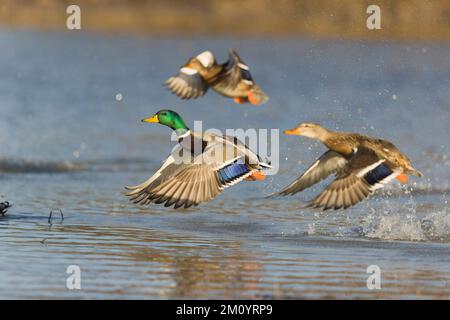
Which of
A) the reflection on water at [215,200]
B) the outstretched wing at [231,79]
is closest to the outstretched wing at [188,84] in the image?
the outstretched wing at [231,79]

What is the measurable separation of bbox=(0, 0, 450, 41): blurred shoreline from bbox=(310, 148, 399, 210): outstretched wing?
727 inches

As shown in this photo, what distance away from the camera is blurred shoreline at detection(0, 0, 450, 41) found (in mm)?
29125

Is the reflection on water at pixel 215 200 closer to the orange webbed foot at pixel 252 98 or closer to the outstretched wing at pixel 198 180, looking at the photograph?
the outstretched wing at pixel 198 180

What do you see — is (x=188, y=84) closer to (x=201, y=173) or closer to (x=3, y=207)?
(x=3, y=207)

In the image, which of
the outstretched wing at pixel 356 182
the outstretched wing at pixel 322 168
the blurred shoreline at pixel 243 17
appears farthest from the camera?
the blurred shoreline at pixel 243 17

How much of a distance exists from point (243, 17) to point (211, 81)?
719 inches

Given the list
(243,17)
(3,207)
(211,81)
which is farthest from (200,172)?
(243,17)

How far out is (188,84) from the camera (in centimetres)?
1250

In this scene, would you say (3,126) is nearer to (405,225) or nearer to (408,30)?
(405,225)

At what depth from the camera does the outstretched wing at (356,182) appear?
9.75 meters

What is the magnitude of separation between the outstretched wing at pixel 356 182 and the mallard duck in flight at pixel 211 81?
8.69 feet

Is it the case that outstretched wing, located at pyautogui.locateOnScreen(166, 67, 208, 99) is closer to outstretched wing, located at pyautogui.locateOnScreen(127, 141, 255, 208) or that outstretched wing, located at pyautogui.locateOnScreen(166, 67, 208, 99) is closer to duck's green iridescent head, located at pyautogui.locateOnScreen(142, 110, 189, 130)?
duck's green iridescent head, located at pyautogui.locateOnScreen(142, 110, 189, 130)

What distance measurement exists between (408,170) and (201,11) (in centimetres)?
2118

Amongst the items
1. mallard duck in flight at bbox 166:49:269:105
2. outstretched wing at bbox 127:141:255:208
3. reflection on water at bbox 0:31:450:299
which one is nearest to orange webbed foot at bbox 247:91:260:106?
mallard duck in flight at bbox 166:49:269:105
